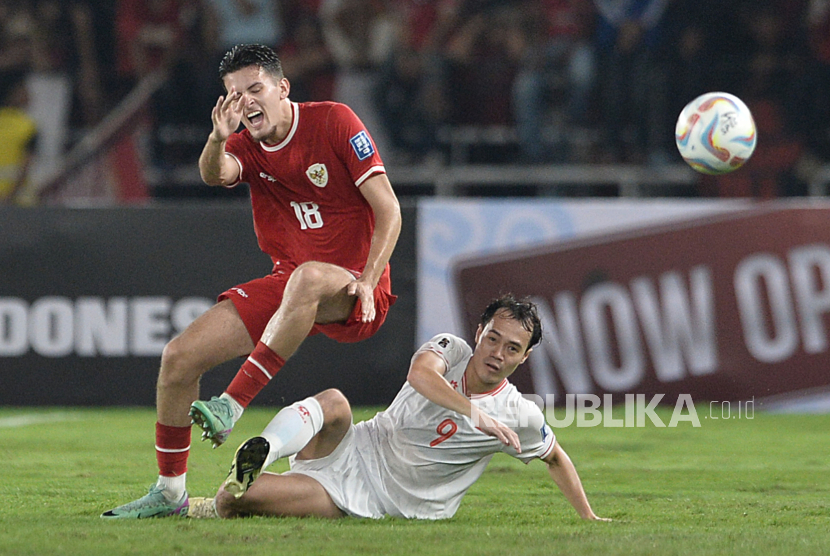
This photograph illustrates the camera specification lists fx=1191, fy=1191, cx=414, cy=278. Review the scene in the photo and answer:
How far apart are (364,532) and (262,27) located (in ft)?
Answer: 30.5

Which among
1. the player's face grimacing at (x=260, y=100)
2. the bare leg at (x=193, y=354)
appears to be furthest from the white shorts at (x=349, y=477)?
the player's face grimacing at (x=260, y=100)

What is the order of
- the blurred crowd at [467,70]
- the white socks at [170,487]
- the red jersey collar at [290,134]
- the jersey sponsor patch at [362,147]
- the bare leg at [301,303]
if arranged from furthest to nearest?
the blurred crowd at [467,70] → the red jersey collar at [290,134] → the jersey sponsor patch at [362,147] → the white socks at [170,487] → the bare leg at [301,303]

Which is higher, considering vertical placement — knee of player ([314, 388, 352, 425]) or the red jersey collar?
the red jersey collar

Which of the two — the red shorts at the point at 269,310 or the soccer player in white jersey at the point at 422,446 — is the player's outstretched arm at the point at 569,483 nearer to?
the soccer player in white jersey at the point at 422,446

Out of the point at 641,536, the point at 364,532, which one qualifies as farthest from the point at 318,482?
the point at 641,536

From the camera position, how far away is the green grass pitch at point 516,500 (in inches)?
171

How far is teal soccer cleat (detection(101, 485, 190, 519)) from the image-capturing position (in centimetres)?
509

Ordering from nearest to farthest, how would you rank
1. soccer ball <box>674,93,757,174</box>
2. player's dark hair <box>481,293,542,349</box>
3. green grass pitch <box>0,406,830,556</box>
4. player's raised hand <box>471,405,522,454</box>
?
green grass pitch <box>0,406,830,556</box> → player's raised hand <box>471,405,522,454</box> → player's dark hair <box>481,293,542,349</box> → soccer ball <box>674,93,757,174</box>

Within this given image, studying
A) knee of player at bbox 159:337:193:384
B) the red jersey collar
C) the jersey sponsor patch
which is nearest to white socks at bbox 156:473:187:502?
knee of player at bbox 159:337:193:384

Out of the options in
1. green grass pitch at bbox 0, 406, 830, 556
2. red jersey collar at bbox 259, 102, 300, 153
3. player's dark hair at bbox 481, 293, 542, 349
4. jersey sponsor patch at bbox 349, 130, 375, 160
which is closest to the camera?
green grass pitch at bbox 0, 406, 830, 556

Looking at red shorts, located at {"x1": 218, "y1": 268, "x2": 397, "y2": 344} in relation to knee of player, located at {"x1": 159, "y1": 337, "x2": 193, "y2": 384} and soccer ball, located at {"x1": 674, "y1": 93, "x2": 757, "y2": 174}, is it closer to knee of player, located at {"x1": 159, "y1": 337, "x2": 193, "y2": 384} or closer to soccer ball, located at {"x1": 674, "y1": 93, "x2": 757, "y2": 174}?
knee of player, located at {"x1": 159, "y1": 337, "x2": 193, "y2": 384}

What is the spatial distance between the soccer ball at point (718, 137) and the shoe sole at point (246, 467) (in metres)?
3.75

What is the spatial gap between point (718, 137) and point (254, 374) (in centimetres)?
360

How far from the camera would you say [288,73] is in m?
12.5
